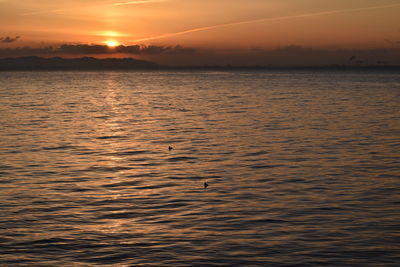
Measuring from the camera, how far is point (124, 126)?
5119 centimetres

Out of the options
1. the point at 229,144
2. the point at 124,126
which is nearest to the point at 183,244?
the point at 229,144

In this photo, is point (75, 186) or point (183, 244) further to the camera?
point (75, 186)

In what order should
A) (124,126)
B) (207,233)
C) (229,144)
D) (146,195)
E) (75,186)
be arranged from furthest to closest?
(124,126) → (229,144) → (75,186) → (146,195) → (207,233)

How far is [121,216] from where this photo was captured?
61.7ft

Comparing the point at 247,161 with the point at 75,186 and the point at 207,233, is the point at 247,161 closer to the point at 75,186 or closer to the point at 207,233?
the point at 75,186

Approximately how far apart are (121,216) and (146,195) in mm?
3319

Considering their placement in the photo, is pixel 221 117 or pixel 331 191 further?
pixel 221 117

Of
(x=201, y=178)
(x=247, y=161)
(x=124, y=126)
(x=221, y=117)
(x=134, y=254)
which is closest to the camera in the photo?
(x=134, y=254)

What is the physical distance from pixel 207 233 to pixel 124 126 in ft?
116

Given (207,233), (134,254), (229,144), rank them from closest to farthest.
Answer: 1. (134,254)
2. (207,233)
3. (229,144)

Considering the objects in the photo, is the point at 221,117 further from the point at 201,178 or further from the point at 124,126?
the point at 201,178

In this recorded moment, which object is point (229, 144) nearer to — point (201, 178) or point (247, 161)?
point (247, 161)

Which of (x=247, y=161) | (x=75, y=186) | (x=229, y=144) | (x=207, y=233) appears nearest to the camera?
(x=207, y=233)

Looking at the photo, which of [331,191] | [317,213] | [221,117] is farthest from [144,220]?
[221,117]
